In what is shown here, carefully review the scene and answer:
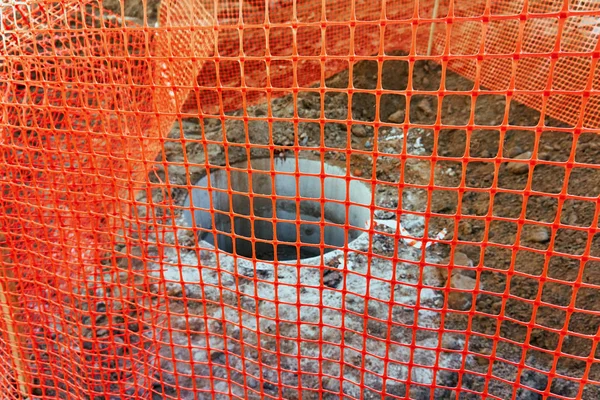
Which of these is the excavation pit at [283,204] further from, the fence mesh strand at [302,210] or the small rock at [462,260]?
the small rock at [462,260]

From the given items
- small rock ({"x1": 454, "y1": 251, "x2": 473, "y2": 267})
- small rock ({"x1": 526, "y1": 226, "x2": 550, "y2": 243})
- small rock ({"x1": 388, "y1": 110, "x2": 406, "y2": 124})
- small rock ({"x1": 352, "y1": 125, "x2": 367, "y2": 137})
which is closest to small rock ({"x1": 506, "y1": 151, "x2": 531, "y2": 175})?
small rock ({"x1": 526, "y1": 226, "x2": 550, "y2": 243})

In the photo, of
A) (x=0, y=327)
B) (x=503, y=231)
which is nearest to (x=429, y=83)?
(x=503, y=231)

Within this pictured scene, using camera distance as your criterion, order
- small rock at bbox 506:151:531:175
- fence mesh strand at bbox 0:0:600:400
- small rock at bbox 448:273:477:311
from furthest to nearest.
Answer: small rock at bbox 506:151:531:175 → small rock at bbox 448:273:477:311 → fence mesh strand at bbox 0:0:600:400

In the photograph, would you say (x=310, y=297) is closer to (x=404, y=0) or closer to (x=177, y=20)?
(x=177, y=20)

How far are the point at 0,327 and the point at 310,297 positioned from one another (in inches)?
84.2

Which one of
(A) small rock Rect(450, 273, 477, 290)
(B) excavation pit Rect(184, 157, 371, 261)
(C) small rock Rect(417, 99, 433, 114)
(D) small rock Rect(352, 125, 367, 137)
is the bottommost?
(B) excavation pit Rect(184, 157, 371, 261)

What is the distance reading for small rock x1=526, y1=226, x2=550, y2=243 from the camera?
390cm

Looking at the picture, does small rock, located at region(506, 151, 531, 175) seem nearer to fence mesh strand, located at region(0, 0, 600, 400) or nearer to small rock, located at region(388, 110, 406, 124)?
fence mesh strand, located at region(0, 0, 600, 400)

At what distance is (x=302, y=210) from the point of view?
7047 mm

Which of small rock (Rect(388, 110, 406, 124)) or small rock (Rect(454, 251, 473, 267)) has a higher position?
small rock (Rect(388, 110, 406, 124))

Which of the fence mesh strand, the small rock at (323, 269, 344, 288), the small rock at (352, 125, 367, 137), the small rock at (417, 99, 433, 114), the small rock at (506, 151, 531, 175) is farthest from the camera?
the small rock at (352, 125, 367, 137)

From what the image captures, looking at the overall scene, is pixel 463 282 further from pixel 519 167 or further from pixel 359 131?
pixel 359 131

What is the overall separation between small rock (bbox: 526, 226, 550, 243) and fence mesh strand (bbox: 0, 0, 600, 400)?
52 mm

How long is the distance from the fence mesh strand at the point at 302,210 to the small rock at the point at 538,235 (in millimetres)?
52
